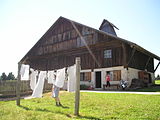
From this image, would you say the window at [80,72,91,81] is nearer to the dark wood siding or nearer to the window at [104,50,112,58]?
the dark wood siding

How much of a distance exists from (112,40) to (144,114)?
13.9 m

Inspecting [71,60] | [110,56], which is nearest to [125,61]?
[110,56]

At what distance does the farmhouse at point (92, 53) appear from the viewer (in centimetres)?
1859

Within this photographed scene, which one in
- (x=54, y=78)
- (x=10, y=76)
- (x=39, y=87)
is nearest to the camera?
(x=54, y=78)

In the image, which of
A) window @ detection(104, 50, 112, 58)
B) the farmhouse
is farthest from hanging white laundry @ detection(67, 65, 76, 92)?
window @ detection(104, 50, 112, 58)

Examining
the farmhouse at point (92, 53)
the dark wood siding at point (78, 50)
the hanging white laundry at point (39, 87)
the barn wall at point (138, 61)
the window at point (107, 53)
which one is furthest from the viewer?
the window at point (107, 53)

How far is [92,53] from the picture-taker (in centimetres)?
2111

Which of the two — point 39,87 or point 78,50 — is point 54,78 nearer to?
point 39,87

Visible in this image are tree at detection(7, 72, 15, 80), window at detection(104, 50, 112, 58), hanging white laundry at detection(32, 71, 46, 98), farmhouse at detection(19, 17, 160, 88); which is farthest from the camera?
tree at detection(7, 72, 15, 80)

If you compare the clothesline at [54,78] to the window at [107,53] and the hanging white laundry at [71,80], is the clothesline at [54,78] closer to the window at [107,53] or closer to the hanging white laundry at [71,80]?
the hanging white laundry at [71,80]

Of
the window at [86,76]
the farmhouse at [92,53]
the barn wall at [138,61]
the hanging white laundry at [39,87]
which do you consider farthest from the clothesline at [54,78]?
the barn wall at [138,61]

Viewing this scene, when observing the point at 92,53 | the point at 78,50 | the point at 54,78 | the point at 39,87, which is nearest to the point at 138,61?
the point at 92,53

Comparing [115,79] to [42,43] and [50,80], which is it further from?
[42,43]

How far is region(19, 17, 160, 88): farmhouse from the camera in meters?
18.6
